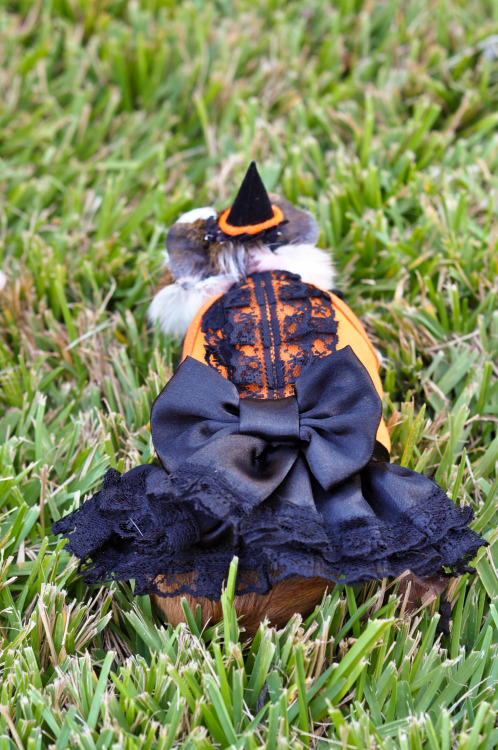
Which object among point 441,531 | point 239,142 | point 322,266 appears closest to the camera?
point 441,531

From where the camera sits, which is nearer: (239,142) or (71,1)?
(239,142)

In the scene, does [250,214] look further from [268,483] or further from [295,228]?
[268,483]

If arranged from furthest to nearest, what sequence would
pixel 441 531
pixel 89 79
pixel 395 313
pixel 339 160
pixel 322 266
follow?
pixel 89 79 < pixel 339 160 < pixel 395 313 < pixel 322 266 < pixel 441 531

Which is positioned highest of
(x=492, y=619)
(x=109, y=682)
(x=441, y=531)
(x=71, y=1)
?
(x=71, y=1)

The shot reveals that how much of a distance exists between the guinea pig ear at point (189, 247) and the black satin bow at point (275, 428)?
0.39 meters

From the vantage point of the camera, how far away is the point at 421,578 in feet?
5.17

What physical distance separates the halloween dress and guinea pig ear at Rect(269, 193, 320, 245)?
26 centimetres

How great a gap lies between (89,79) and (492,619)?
288cm

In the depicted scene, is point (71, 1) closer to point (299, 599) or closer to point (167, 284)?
point (167, 284)

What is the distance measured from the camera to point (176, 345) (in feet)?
7.42

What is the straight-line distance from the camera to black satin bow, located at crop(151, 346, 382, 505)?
1471 mm

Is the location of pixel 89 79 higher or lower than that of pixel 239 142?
higher

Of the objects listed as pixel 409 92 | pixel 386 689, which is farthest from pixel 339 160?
pixel 386 689

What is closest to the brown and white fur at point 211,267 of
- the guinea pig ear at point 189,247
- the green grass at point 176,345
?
the guinea pig ear at point 189,247
